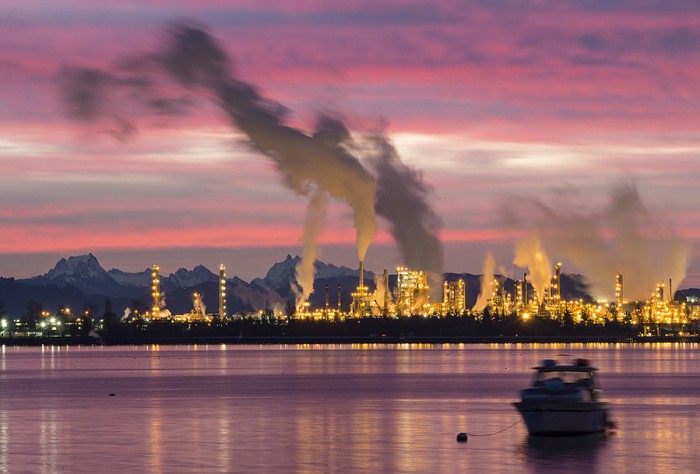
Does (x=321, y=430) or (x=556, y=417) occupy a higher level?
(x=556, y=417)

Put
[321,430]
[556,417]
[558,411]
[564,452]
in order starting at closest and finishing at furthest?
[564,452] < [558,411] < [556,417] < [321,430]

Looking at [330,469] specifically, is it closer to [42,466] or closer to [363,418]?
[42,466]

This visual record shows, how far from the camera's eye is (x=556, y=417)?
69625mm

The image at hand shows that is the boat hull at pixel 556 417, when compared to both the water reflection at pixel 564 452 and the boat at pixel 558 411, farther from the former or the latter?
the water reflection at pixel 564 452

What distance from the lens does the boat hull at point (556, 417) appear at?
69625 mm

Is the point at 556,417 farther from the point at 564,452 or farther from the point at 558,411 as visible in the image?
the point at 564,452

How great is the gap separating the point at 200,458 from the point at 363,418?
2811cm

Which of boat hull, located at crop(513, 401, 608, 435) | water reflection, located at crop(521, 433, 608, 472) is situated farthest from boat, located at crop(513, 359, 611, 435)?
water reflection, located at crop(521, 433, 608, 472)

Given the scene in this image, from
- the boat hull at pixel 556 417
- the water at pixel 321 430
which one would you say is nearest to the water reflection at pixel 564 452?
the water at pixel 321 430

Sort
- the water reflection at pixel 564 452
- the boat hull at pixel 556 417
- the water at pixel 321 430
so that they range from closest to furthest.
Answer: the water reflection at pixel 564 452, the water at pixel 321 430, the boat hull at pixel 556 417

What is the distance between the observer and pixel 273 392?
127 metres

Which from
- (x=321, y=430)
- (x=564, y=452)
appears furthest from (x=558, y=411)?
(x=321, y=430)

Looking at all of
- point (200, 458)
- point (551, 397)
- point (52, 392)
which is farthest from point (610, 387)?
point (200, 458)

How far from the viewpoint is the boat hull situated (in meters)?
69.6
